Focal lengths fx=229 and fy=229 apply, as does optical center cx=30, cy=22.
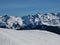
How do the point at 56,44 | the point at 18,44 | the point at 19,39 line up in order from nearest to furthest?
the point at 18,44 → the point at 19,39 → the point at 56,44

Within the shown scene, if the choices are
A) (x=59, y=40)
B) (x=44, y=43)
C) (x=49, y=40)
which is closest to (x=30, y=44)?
(x=44, y=43)

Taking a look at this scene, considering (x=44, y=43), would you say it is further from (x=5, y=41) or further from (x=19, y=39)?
(x=5, y=41)

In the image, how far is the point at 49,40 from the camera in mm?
9344

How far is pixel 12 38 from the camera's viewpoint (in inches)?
336

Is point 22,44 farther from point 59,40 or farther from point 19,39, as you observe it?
point 59,40

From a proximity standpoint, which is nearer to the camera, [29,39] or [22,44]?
[22,44]

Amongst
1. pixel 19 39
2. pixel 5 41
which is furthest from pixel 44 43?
pixel 5 41

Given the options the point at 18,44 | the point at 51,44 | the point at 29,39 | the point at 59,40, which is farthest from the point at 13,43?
the point at 59,40

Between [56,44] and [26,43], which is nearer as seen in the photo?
[26,43]

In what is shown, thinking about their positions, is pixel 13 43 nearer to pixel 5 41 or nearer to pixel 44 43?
pixel 5 41

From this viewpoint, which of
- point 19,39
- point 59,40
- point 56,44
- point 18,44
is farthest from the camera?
point 59,40

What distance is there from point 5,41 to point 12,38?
380 mm

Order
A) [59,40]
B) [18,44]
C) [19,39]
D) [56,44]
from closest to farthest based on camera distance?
[18,44]
[19,39]
[56,44]
[59,40]

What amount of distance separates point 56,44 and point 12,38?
1834mm
